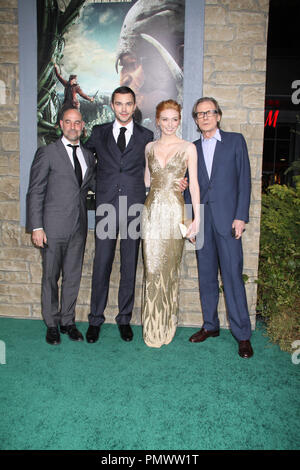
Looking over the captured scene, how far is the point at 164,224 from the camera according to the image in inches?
129

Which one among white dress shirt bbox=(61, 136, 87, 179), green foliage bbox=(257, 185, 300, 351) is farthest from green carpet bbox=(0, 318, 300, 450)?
white dress shirt bbox=(61, 136, 87, 179)

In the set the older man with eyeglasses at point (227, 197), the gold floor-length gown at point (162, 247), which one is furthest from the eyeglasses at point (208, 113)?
the gold floor-length gown at point (162, 247)

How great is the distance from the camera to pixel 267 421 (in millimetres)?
2346

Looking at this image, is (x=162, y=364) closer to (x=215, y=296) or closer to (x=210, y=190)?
(x=215, y=296)

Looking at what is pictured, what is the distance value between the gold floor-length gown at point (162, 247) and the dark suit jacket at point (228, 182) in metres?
0.26

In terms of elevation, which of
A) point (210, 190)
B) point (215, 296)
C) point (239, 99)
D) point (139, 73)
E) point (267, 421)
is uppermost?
point (139, 73)

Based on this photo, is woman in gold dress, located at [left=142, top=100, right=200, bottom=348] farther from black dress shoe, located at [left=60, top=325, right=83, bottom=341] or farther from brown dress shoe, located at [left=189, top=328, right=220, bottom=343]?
black dress shoe, located at [left=60, top=325, right=83, bottom=341]

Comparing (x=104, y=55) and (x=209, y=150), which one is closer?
(x=209, y=150)

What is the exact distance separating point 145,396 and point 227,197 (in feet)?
5.61

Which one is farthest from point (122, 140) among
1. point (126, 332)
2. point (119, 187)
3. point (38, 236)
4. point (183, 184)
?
point (126, 332)

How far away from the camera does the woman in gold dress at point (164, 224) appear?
10.5ft

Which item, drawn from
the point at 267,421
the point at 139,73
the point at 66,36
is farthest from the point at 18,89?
the point at 267,421

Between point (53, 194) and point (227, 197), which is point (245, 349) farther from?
point (53, 194)

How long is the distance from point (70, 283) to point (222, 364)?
1517 millimetres
